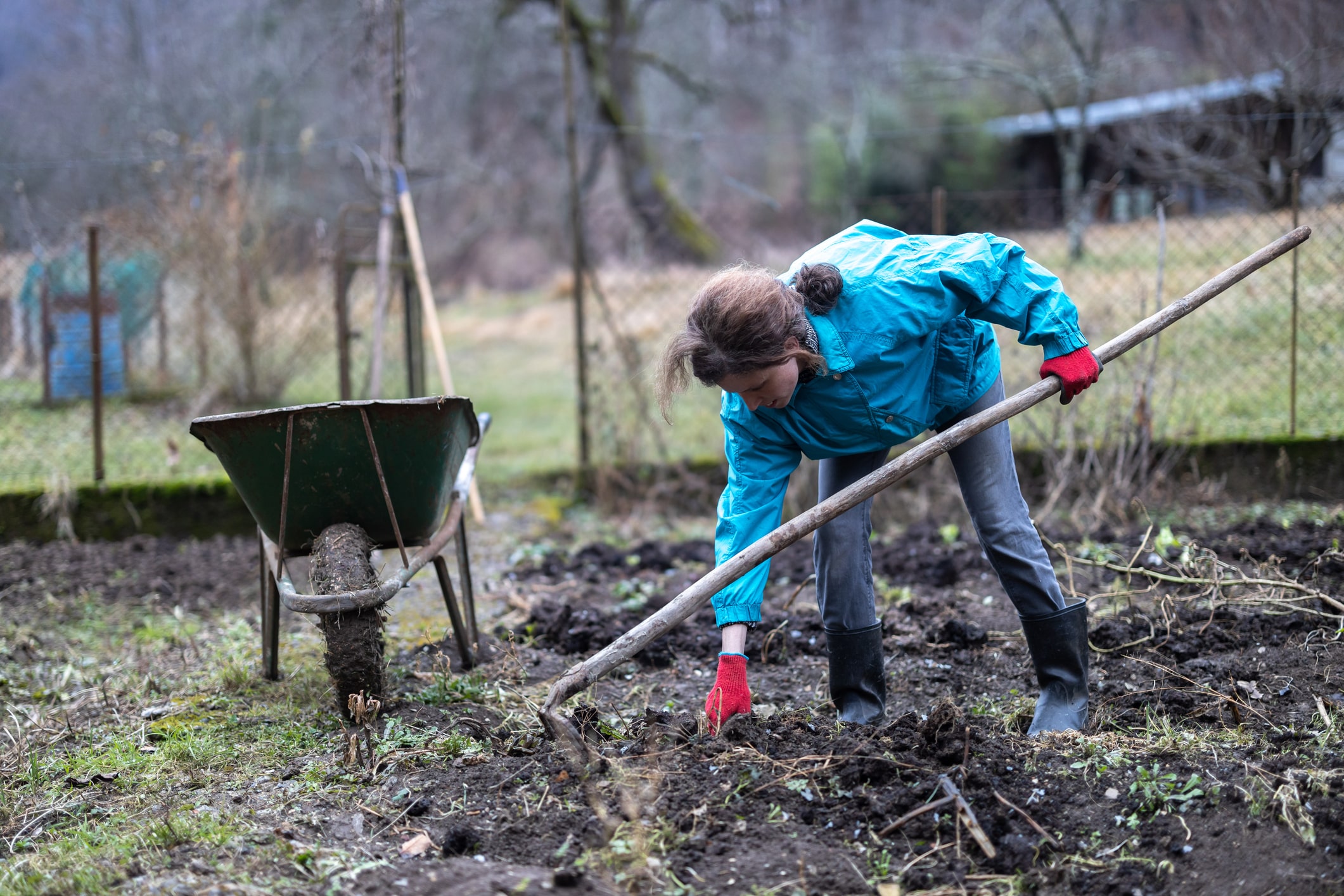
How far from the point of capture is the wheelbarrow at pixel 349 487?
290 centimetres

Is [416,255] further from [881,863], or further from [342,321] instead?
[881,863]

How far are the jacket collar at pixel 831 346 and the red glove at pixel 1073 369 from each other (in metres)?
0.57

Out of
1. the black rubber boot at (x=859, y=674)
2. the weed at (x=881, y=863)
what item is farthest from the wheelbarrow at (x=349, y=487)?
the weed at (x=881, y=863)

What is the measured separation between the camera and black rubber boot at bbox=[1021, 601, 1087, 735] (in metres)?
2.93

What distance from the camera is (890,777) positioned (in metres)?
2.55

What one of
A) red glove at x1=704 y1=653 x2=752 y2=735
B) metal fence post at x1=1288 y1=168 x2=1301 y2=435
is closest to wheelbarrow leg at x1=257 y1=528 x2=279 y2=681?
red glove at x1=704 y1=653 x2=752 y2=735

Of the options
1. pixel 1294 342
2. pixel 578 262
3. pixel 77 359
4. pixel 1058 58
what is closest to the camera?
pixel 1294 342

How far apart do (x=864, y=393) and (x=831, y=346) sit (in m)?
0.18

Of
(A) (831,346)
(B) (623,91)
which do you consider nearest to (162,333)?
(A) (831,346)

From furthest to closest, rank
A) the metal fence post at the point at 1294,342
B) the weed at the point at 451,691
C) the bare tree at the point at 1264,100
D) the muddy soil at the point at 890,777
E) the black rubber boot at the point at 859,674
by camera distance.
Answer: the bare tree at the point at 1264,100 → the metal fence post at the point at 1294,342 → the weed at the point at 451,691 → the black rubber boot at the point at 859,674 → the muddy soil at the point at 890,777

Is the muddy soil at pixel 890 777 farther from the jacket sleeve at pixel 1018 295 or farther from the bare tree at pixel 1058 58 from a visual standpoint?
the bare tree at pixel 1058 58

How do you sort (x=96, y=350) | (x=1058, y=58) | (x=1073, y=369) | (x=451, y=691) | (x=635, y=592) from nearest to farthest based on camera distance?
1. (x=1073, y=369)
2. (x=451, y=691)
3. (x=635, y=592)
4. (x=96, y=350)
5. (x=1058, y=58)

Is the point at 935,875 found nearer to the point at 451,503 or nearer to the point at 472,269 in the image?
the point at 451,503

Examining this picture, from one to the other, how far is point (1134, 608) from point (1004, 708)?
37.2 inches
